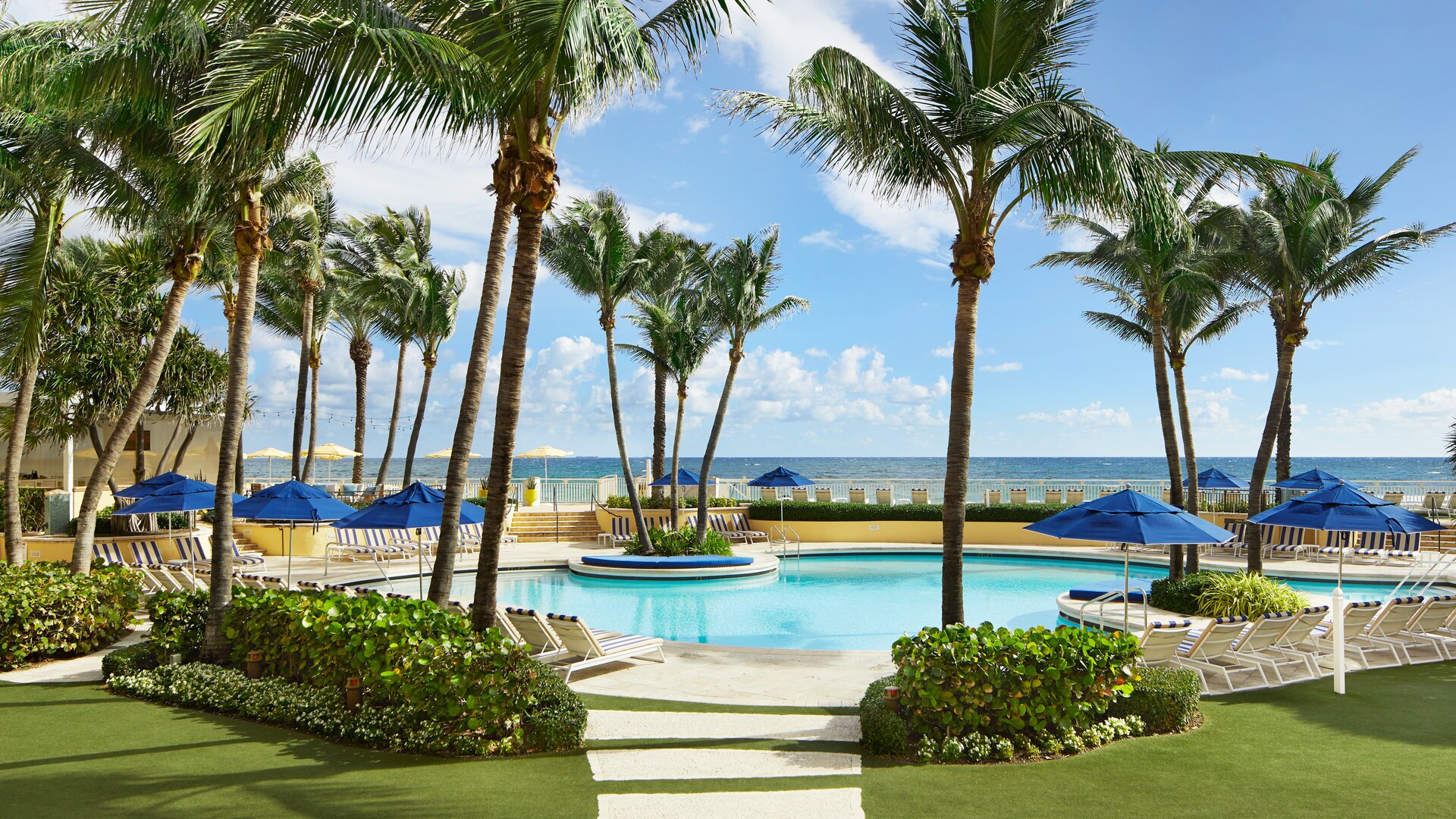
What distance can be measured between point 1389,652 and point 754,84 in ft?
33.3

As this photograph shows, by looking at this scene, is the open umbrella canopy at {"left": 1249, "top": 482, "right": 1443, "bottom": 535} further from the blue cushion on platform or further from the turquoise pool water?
the blue cushion on platform

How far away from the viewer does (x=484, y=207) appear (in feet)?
43.2

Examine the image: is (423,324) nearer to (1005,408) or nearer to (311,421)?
(311,421)

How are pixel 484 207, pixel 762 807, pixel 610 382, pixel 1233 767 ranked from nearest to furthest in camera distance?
pixel 762 807
pixel 1233 767
pixel 484 207
pixel 610 382

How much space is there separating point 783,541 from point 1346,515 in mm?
13468

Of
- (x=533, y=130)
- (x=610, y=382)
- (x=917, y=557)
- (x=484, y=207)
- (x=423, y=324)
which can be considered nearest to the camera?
(x=533, y=130)

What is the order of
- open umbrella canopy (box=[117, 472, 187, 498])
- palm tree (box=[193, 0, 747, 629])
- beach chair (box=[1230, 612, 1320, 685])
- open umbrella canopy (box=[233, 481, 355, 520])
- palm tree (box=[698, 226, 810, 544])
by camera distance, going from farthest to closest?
palm tree (box=[698, 226, 810, 544]) < open umbrella canopy (box=[117, 472, 187, 498]) < open umbrella canopy (box=[233, 481, 355, 520]) < beach chair (box=[1230, 612, 1320, 685]) < palm tree (box=[193, 0, 747, 629])

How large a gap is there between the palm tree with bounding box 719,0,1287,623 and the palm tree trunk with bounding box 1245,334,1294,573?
7567mm

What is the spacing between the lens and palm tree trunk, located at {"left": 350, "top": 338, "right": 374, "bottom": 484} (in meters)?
30.5

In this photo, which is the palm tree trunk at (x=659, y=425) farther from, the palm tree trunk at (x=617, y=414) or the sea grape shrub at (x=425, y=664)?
the sea grape shrub at (x=425, y=664)

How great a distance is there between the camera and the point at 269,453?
28.4m

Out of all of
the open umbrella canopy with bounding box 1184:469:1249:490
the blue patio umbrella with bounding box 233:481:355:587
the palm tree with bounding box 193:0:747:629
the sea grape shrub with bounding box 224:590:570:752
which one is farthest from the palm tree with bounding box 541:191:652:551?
the open umbrella canopy with bounding box 1184:469:1249:490

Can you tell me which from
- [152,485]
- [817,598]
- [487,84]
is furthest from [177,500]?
[817,598]

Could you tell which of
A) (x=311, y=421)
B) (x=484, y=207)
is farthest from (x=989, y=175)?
(x=311, y=421)
